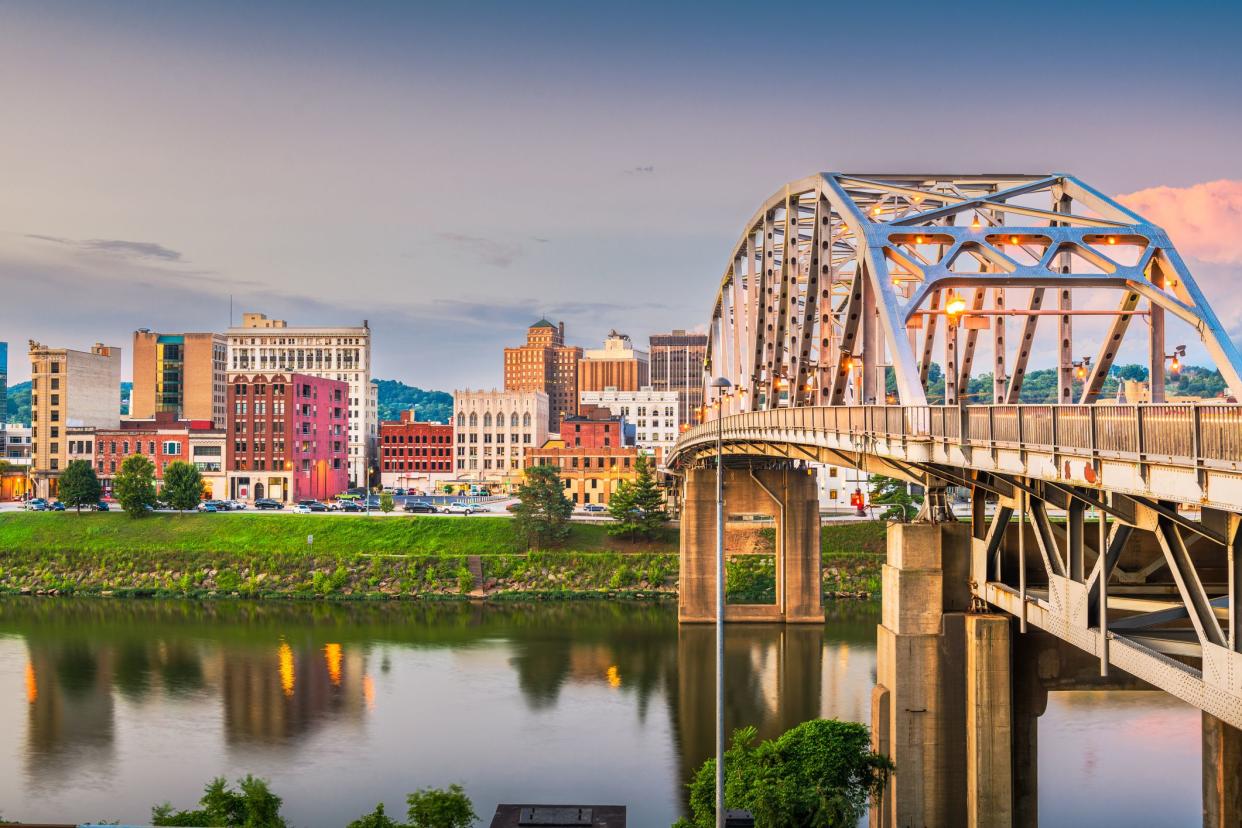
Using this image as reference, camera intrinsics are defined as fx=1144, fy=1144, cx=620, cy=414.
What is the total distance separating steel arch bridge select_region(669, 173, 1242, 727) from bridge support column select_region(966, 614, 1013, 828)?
0.96 meters

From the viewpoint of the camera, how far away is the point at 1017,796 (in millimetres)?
27609

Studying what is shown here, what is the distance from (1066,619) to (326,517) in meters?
77.7

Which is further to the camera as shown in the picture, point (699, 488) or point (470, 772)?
point (699, 488)

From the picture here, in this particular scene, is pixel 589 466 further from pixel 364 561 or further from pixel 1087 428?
pixel 1087 428

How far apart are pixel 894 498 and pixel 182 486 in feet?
189

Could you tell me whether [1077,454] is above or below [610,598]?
above

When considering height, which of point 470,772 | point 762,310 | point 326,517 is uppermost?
point 762,310

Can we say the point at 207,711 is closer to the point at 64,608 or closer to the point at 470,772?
the point at 470,772

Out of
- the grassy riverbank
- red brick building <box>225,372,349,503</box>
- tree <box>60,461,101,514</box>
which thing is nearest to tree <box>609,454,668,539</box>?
the grassy riverbank

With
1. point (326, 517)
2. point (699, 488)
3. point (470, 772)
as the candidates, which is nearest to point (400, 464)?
point (326, 517)

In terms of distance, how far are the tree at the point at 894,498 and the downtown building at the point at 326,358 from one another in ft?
294

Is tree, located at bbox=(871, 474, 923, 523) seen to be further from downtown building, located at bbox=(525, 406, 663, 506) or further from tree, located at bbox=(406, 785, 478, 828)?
tree, located at bbox=(406, 785, 478, 828)

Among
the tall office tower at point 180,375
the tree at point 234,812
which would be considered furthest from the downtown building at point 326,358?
the tree at point 234,812

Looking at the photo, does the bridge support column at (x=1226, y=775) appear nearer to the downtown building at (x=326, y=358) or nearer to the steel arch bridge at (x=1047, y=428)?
the steel arch bridge at (x=1047, y=428)
